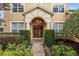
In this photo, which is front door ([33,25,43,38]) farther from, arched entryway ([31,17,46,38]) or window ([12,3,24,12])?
window ([12,3,24,12])

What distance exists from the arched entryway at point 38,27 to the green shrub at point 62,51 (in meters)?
0.22

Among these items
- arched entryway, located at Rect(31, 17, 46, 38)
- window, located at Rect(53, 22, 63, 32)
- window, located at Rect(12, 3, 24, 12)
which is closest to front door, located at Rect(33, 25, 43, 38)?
arched entryway, located at Rect(31, 17, 46, 38)

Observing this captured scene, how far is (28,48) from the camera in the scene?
48.6 feet

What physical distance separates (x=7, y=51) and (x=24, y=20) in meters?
0.41

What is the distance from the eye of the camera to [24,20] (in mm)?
14812

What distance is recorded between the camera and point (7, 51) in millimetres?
14750

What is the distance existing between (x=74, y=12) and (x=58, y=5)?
0.20 m

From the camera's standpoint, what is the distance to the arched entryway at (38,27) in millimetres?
14797

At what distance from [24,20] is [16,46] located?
31 centimetres

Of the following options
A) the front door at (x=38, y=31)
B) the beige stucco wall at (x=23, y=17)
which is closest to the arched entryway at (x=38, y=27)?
the front door at (x=38, y=31)

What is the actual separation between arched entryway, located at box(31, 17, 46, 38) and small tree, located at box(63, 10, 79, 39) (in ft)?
0.85

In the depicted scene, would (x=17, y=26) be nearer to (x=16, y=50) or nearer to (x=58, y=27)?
(x=16, y=50)

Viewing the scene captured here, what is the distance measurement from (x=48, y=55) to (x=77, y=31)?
0.44 metres

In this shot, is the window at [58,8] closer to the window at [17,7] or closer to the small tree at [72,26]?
the small tree at [72,26]
